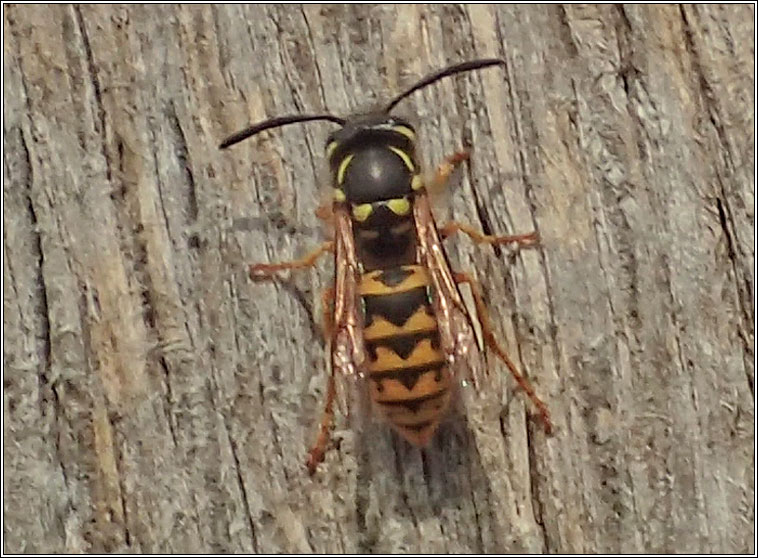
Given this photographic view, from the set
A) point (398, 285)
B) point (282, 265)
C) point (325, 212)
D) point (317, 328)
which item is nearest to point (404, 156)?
point (325, 212)

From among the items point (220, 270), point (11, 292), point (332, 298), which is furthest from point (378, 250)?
point (11, 292)

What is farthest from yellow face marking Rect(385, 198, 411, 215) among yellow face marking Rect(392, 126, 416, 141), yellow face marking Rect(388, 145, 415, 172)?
yellow face marking Rect(392, 126, 416, 141)

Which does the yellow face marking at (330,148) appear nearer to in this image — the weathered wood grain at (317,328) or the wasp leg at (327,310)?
the weathered wood grain at (317,328)

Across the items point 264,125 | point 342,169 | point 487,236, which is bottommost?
point 487,236

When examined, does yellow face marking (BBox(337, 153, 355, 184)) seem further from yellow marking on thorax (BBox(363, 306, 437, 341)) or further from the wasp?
yellow marking on thorax (BBox(363, 306, 437, 341))

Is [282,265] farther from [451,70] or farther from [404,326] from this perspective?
[451,70]
